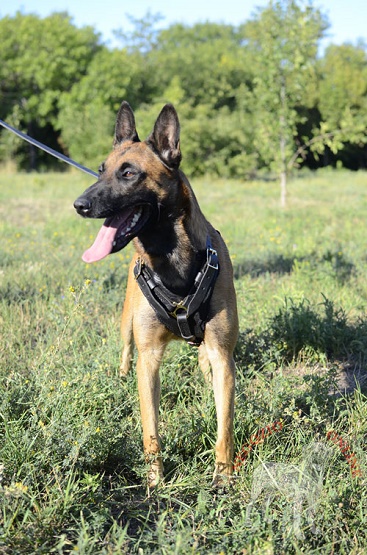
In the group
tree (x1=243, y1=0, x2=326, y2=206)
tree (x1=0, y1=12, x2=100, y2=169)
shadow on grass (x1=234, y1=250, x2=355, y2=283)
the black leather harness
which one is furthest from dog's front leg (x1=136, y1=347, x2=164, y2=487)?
tree (x1=0, y1=12, x2=100, y2=169)

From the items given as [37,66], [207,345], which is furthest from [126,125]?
[37,66]

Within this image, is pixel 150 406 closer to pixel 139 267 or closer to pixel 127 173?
pixel 139 267

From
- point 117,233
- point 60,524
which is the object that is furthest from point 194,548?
point 117,233

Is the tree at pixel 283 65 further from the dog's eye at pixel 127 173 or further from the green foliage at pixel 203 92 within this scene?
the dog's eye at pixel 127 173

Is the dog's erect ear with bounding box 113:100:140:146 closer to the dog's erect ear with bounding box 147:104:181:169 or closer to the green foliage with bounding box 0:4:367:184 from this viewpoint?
the dog's erect ear with bounding box 147:104:181:169

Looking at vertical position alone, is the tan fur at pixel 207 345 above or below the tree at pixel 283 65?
below

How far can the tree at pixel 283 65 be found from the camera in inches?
473

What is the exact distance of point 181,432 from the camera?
3074mm

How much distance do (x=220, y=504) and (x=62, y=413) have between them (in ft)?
3.12

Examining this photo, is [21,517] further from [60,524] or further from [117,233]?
[117,233]

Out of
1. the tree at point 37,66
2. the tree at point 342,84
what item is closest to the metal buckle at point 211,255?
the tree at point 37,66

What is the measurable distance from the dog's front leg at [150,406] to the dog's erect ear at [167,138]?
1.05 metres

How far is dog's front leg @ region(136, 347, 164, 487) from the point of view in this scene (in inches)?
108

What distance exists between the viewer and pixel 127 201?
2742 mm
